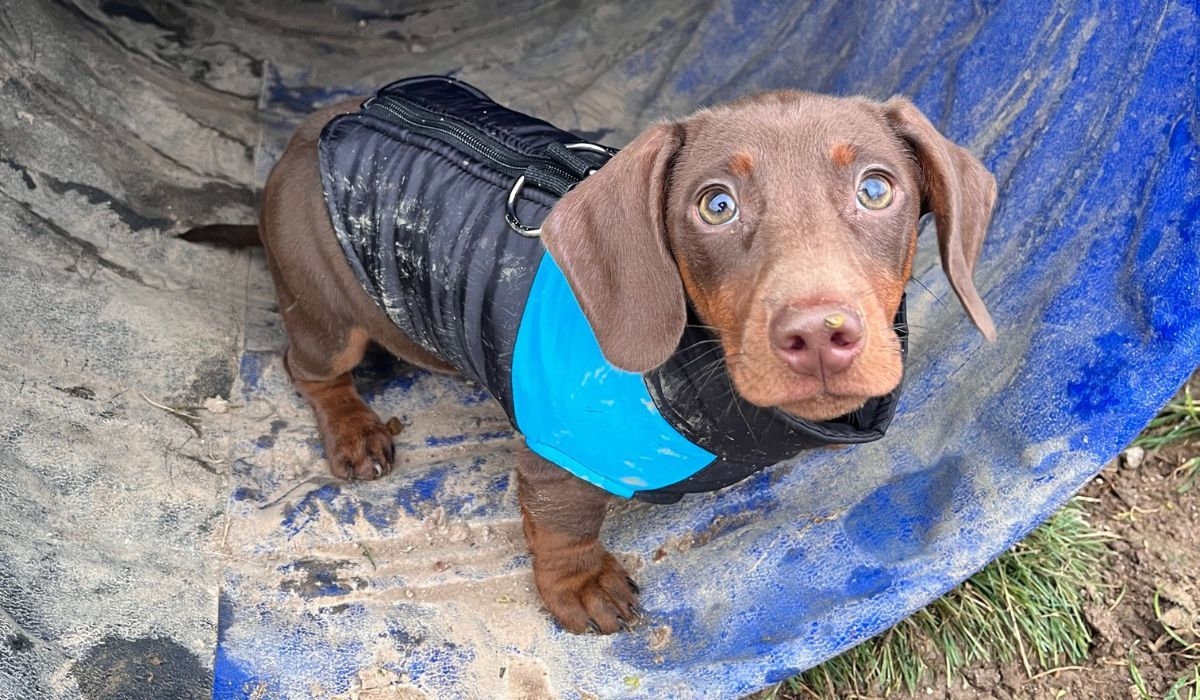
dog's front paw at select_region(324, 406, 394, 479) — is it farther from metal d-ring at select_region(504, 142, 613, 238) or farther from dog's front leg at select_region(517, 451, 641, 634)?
metal d-ring at select_region(504, 142, 613, 238)

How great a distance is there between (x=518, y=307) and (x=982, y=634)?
74.3 inches

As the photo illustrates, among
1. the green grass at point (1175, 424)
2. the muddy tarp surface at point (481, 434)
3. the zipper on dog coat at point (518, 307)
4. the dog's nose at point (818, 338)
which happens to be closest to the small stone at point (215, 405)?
the muddy tarp surface at point (481, 434)

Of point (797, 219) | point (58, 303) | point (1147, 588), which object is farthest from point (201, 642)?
point (1147, 588)

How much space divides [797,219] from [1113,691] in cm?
208

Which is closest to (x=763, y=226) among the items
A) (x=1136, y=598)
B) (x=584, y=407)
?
(x=584, y=407)

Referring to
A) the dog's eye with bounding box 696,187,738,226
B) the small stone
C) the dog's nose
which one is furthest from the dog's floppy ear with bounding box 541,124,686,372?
the small stone

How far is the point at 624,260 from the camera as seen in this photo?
235 centimetres

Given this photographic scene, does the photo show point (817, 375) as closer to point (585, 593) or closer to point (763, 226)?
point (763, 226)

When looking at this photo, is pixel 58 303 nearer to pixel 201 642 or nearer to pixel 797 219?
pixel 201 642

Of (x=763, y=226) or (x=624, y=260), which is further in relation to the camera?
(x=624, y=260)

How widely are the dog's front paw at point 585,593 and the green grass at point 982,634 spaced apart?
60 centimetres

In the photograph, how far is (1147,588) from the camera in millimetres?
3461

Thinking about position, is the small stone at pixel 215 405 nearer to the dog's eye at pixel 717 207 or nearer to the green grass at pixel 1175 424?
the dog's eye at pixel 717 207

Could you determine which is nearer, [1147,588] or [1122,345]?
[1122,345]
